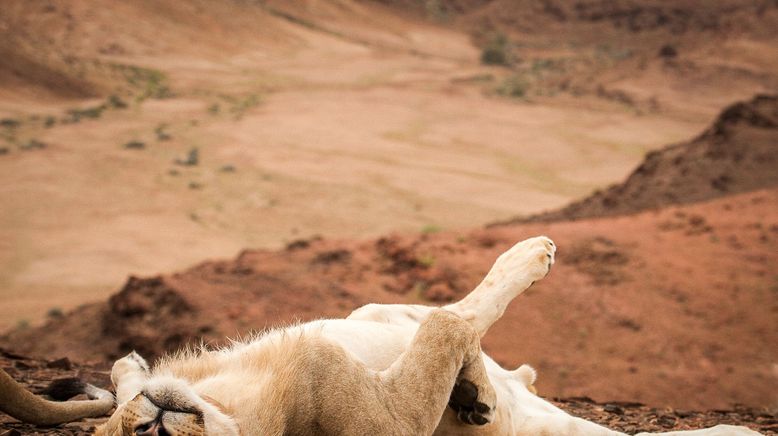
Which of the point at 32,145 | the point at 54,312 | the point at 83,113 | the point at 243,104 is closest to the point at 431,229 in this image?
the point at 54,312

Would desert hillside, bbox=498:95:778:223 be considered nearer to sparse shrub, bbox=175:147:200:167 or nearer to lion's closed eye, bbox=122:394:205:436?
lion's closed eye, bbox=122:394:205:436

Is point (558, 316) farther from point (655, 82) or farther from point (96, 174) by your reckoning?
point (655, 82)

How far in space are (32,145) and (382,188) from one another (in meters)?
10.1

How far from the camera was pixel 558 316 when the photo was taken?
8359 mm

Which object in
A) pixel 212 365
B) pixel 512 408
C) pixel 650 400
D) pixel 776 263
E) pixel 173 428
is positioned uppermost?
pixel 173 428

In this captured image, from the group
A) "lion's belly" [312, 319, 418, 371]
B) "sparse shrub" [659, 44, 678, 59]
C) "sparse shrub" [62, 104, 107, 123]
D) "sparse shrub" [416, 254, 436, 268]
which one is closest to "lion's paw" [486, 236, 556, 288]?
"lion's belly" [312, 319, 418, 371]

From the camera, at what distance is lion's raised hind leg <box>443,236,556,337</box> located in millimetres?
4293

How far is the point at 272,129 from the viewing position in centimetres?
2898

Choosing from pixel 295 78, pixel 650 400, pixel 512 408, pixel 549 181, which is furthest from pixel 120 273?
pixel 295 78

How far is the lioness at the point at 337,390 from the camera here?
264 cm

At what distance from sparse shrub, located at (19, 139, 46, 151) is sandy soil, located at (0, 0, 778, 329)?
281mm

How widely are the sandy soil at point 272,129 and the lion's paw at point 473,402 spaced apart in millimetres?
10264

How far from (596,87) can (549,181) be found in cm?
1965

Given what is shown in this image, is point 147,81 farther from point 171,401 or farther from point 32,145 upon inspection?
point 171,401
